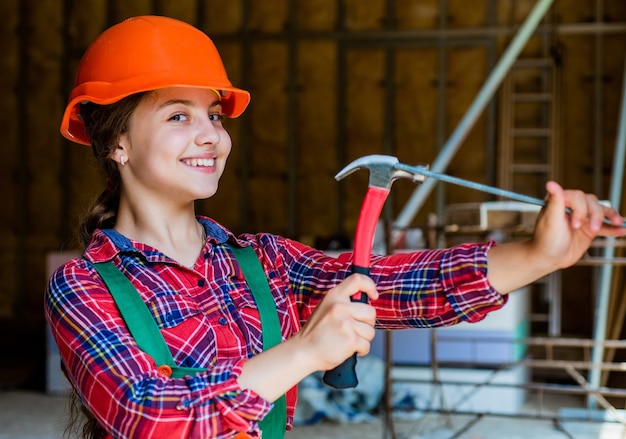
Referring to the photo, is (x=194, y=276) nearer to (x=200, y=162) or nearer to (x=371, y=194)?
(x=200, y=162)

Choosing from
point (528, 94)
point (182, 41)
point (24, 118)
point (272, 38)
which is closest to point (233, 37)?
point (272, 38)

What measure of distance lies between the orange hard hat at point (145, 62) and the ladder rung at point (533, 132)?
7098 millimetres

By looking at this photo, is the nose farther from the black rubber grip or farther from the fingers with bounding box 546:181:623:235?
the fingers with bounding box 546:181:623:235

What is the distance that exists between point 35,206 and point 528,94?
5.39 metres

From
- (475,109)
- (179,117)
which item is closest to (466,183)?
(179,117)

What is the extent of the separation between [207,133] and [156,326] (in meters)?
0.37

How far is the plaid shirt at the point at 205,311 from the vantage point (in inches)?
49.4

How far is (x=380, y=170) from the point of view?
1350mm

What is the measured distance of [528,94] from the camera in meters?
8.48

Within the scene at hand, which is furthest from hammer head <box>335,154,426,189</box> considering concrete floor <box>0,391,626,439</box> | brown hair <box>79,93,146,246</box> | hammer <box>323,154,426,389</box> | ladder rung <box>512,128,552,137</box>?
ladder rung <box>512,128,552,137</box>

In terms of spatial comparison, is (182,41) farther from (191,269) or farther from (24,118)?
(24,118)

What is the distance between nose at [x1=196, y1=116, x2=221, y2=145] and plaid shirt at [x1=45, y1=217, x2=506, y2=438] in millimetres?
212

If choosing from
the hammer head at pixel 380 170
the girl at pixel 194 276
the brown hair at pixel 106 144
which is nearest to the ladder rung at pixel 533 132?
the girl at pixel 194 276

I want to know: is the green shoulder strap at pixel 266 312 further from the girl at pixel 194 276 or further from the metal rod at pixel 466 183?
the metal rod at pixel 466 183
